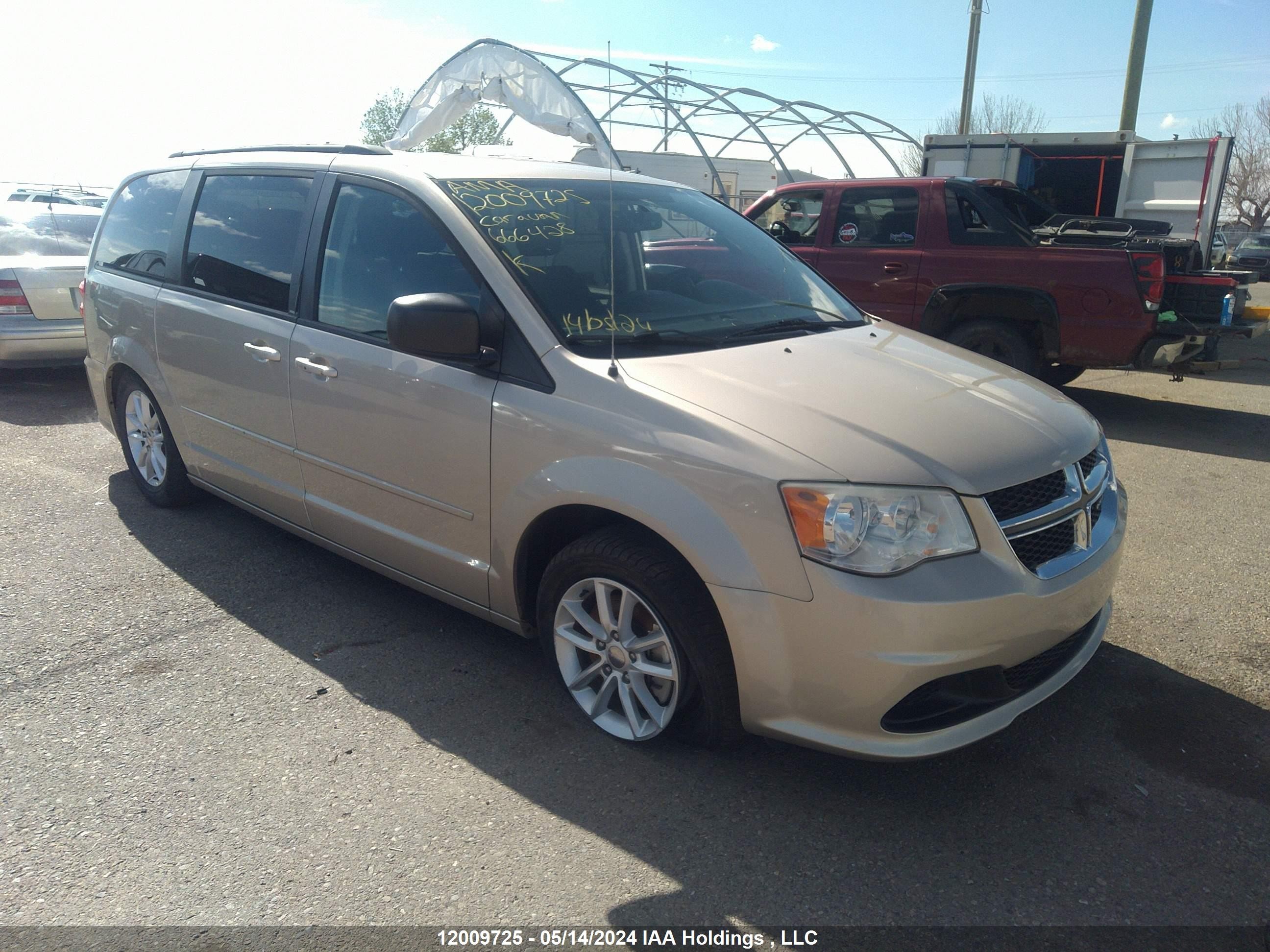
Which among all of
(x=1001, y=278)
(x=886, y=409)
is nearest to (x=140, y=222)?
(x=886, y=409)

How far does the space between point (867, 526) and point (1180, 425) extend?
6.56 metres

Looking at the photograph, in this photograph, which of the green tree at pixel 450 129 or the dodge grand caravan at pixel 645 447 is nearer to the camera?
the dodge grand caravan at pixel 645 447

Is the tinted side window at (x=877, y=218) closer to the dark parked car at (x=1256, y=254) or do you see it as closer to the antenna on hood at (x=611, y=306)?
the antenna on hood at (x=611, y=306)

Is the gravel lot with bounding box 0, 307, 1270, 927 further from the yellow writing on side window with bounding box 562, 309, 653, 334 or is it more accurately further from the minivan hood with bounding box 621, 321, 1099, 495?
the yellow writing on side window with bounding box 562, 309, 653, 334

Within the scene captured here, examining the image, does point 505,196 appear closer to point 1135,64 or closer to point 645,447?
point 645,447

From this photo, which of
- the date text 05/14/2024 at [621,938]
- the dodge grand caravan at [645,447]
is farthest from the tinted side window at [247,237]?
the date text 05/14/2024 at [621,938]

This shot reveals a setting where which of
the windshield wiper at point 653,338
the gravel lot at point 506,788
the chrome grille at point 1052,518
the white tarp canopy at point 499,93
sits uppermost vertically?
the white tarp canopy at point 499,93

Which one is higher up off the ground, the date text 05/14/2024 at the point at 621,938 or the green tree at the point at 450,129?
the green tree at the point at 450,129

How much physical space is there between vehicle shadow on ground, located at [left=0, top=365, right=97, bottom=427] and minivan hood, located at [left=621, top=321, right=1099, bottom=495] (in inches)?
246

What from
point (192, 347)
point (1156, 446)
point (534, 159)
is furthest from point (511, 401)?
point (1156, 446)

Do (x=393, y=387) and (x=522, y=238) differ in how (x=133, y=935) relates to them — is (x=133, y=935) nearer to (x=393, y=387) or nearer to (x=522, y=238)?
(x=393, y=387)

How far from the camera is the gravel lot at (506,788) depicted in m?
2.34

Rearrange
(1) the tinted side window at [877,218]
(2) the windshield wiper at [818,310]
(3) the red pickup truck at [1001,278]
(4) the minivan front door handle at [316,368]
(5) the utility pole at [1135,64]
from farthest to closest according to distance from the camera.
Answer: (5) the utility pole at [1135,64] < (1) the tinted side window at [877,218] < (3) the red pickup truck at [1001,278] < (2) the windshield wiper at [818,310] < (4) the minivan front door handle at [316,368]

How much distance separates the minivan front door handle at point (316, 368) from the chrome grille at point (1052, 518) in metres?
2.37
